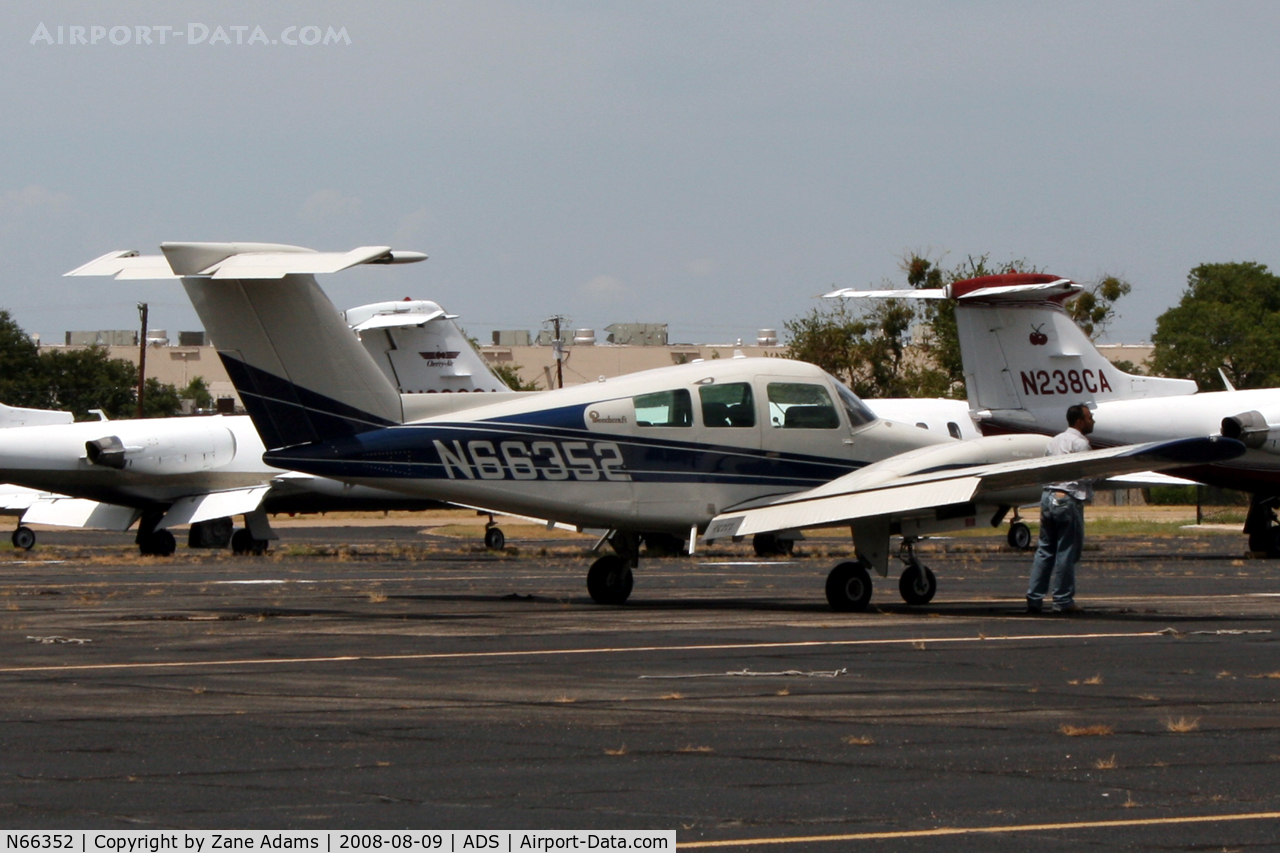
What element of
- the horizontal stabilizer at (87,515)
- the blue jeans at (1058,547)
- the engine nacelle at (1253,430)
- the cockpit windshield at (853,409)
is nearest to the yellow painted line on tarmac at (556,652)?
the blue jeans at (1058,547)

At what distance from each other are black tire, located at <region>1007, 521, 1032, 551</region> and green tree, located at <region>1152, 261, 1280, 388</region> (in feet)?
216

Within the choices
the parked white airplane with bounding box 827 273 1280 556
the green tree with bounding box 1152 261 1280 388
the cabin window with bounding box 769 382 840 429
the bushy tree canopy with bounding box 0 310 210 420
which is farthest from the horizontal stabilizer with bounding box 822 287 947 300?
the bushy tree canopy with bounding box 0 310 210 420

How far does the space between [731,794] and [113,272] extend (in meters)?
11.8

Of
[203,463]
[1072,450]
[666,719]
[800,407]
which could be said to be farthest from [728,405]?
[203,463]

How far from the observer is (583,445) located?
17281mm

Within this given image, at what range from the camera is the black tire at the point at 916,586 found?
1778cm

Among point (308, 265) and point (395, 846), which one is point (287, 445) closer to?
point (308, 265)

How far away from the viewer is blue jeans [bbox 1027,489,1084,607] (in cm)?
1662

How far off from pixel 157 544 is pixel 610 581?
860 inches

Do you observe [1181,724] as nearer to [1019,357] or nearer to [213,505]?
[1019,357]

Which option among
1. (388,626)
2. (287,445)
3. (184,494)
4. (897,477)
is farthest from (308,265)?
(184,494)

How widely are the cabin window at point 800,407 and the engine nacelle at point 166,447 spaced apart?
72.5 feet

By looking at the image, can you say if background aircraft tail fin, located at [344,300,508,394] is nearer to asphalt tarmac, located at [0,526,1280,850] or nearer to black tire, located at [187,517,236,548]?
black tire, located at [187,517,236,548]
